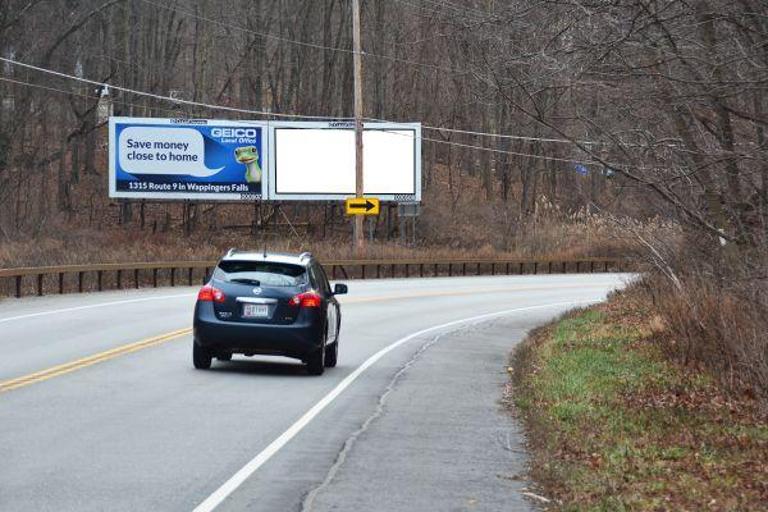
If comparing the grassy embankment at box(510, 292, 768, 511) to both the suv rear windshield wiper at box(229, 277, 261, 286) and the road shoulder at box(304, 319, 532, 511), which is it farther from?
the suv rear windshield wiper at box(229, 277, 261, 286)

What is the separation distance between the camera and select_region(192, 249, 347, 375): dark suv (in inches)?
674

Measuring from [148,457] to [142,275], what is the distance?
109 ft

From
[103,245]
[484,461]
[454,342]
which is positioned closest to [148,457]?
[484,461]

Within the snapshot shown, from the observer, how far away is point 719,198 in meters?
17.0

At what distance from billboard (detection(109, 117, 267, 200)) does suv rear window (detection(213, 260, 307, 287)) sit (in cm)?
4211

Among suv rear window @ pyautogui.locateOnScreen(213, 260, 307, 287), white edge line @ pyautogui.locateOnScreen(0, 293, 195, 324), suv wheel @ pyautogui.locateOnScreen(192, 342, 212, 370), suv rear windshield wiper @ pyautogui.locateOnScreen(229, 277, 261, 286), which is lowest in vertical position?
suv wheel @ pyautogui.locateOnScreen(192, 342, 212, 370)

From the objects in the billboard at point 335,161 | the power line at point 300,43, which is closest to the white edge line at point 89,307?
the billboard at point 335,161

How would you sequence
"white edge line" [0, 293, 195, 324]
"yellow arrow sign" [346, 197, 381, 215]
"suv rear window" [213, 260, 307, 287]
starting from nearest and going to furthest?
"suv rear window" [213, 260, 307, 287] < "white edge line" [0, 293, 195, 324] < "yellow arrow sign" [346, 197, 381, 215]

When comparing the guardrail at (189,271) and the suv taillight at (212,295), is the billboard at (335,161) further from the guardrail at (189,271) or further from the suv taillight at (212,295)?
the suv taillight at (212,295)

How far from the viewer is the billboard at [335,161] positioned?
59281 millimetres

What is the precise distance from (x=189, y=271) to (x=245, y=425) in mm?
32241

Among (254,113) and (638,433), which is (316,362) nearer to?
(638,433)

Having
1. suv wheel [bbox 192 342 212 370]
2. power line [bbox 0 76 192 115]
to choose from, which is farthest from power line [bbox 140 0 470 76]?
suv wheel [bbox 192 342 212 370]

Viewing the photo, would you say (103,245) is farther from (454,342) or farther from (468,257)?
(454,342)
